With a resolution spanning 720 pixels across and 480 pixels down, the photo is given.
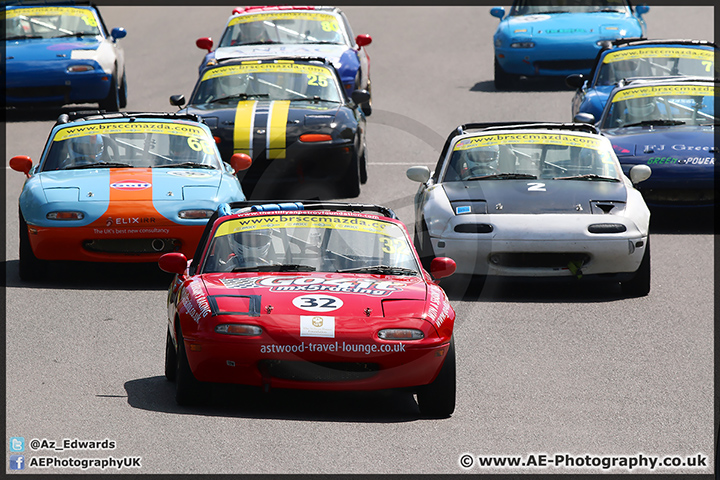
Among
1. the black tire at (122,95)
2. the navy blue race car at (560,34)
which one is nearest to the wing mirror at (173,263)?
the black tire at (122,95)

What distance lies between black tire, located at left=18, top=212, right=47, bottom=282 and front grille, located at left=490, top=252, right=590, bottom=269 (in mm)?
3903

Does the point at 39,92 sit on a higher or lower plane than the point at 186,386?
lower

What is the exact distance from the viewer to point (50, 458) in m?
6.28

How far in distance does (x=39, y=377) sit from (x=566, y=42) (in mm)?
15166

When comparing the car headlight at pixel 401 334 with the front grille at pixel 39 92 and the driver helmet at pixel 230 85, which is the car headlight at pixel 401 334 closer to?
the driver helmet at pixel 230 85

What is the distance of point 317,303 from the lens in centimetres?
733

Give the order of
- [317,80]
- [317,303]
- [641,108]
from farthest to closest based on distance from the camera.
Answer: [317,80] → [641,108] → [317,303]

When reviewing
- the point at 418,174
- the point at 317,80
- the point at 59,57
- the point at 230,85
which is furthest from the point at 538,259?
the point at 59,57

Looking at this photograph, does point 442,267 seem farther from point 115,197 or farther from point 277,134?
point 277,134

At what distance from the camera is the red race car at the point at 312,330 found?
7.09m

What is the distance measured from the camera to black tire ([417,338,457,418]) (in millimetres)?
7230

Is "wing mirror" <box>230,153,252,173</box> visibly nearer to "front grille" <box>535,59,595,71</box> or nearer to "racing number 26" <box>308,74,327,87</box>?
"racing number 26" <box>308,74,327,87</box>

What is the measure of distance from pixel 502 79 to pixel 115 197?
1322cm

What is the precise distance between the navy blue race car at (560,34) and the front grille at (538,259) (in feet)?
36.3
